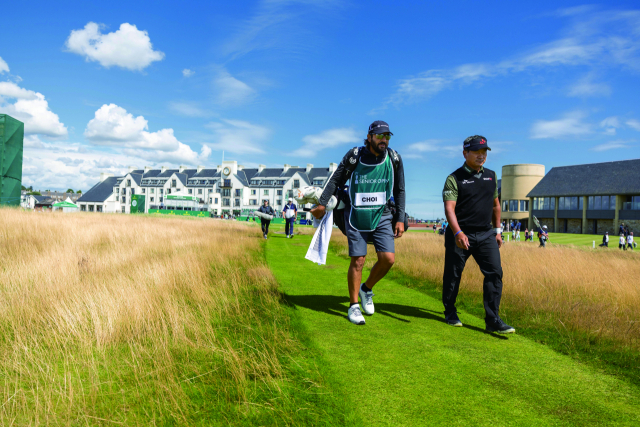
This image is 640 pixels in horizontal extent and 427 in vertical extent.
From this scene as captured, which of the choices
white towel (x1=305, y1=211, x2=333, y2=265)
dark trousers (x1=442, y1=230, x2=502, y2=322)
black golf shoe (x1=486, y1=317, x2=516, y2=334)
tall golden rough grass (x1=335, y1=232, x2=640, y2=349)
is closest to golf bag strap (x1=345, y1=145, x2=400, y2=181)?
white towel (x1=305, y1=211, x2=333, y2=265)

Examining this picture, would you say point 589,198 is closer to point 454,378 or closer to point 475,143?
point 475,143

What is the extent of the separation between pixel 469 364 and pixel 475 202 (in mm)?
1797

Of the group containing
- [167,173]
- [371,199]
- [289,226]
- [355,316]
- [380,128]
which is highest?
[167,173]

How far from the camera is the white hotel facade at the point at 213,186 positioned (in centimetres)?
8962

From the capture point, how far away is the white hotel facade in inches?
3529

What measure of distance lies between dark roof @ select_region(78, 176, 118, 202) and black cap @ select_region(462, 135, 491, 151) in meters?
112

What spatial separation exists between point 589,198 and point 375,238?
67076mm

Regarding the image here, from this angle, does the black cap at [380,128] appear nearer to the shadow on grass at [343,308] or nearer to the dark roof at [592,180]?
the shadow on grass at [343,308]

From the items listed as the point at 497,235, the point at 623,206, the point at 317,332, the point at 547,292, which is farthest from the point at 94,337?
the point at 623,206

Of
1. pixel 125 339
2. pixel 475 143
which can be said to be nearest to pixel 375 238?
Result: pixel 475 143

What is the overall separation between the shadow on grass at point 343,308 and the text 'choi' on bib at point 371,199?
1.34 meters

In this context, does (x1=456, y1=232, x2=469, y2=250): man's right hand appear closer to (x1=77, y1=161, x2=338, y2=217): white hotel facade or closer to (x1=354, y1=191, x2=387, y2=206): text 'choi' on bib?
(x1=354, y1=191, x2=387, y2=206): text 'choi' on bib

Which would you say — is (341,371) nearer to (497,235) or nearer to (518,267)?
(497,235)

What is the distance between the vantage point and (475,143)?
160 inches
